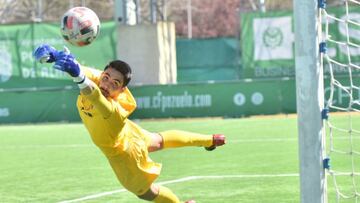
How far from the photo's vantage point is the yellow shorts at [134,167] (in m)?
6.91

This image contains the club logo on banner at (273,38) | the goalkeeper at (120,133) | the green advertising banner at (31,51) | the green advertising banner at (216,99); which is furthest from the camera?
the green advertising banner at (31,51)

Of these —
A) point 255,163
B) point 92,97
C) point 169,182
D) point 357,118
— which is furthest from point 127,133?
point 357,118

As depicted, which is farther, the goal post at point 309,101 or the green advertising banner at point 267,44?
the green advertising banner at point 267,44

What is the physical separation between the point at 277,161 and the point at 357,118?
6708 millimetres

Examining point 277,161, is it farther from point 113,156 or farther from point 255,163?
point 113,156

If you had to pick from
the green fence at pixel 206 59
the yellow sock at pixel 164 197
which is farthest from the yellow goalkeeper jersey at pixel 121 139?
the green fence at pixel 206 59

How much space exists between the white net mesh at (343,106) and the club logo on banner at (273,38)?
1.52 metres

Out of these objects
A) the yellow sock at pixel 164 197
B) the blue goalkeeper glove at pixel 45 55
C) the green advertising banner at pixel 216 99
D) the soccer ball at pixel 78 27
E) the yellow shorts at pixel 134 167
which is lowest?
the green advertising banner at pixel 216 99

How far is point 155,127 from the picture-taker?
1911 cm

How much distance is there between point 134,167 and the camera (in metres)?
6.92

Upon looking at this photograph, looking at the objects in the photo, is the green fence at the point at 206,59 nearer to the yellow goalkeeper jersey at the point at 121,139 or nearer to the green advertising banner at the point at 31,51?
the green advertising banner at the point at 31,51

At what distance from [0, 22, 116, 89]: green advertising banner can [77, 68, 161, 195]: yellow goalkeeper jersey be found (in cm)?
1877

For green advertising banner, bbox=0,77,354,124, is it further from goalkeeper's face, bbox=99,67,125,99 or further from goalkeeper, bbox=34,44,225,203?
goalkeeper's face, bbox=99,67,125,99

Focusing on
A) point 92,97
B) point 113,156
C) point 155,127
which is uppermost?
point 92,97
